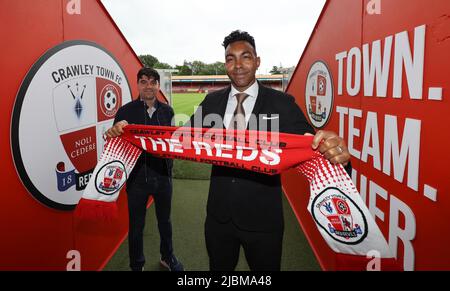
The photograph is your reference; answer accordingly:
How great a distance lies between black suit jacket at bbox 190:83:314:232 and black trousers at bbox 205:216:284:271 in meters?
Answer: 0.04

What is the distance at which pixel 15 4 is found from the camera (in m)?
1.77

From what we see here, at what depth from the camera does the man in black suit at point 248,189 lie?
66.0 inches

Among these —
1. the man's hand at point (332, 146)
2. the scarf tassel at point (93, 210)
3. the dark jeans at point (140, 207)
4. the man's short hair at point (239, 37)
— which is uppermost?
the man's short hair at point (239, 37)

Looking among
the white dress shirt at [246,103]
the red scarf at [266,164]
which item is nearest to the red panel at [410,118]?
the red scarf at [266,164]

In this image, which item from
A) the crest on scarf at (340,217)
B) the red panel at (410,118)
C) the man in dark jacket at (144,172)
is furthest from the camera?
the man in dark jacket at (144,172)

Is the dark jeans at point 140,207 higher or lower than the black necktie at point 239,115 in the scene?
lower

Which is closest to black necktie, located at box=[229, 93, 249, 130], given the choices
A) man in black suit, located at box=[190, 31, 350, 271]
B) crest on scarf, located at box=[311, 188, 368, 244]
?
man in black suit, located at box=[190, 31, 350, 271]

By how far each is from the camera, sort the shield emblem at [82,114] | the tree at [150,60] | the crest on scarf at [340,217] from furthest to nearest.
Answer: the tree at [150,60]
the shield emblem at [82,114]
the crest on scarf at [340,217]

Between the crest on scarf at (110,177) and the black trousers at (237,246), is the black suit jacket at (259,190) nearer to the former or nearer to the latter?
the black trousers at (237,246)

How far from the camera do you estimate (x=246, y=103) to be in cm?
178

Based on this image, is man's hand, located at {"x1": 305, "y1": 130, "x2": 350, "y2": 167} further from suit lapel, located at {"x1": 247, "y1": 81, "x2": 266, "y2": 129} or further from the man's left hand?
suit lapel, located at {"x1": 247, "y1": 81, "x2": 266, "y2": 129}

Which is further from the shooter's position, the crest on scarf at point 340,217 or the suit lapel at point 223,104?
the suit lapel at point 223,104

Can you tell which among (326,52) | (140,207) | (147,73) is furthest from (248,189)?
(326,52)

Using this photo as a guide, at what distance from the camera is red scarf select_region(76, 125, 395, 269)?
1.49 meters
